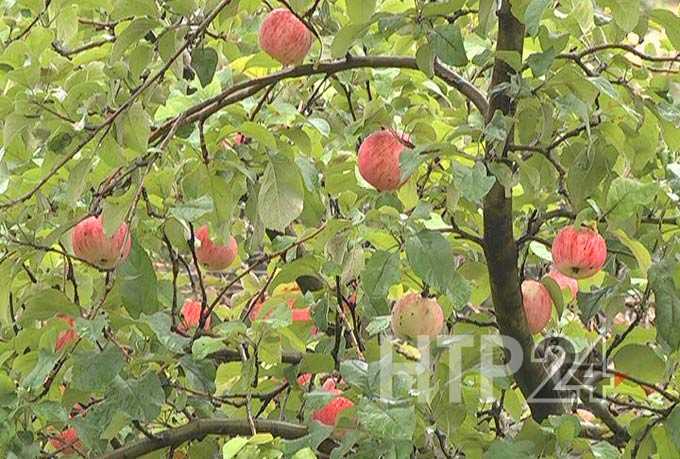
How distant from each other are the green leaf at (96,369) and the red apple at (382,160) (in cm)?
37

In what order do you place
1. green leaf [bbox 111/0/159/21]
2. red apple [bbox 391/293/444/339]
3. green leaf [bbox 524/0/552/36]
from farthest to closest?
red apple [bbox 391/293/444/339] → green leaf [bbox 111/0/159/21] → green leaf [bbox 524/0/552/36]

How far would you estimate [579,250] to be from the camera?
1291 mm

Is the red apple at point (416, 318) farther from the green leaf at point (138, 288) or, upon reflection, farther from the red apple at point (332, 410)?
the green leaf at point (138, 288)

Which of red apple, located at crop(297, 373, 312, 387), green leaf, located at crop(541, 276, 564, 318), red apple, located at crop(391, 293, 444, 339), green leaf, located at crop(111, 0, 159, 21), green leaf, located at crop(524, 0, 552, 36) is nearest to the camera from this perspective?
green leaf, located at crop(524, 0, 552, 36)

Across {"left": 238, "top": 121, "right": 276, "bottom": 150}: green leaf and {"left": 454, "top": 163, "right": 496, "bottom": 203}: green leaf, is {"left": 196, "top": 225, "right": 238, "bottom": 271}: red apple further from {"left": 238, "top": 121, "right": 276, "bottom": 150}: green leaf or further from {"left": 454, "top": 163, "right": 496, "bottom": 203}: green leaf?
{"left": 454, "top": 163, "right": 496, "bottom": 203}: green leaf

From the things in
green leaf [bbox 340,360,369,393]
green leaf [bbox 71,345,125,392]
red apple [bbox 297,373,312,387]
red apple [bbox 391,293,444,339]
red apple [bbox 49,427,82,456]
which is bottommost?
red apple [bbox 49,427,82,456]

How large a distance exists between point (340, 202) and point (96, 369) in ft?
1.61

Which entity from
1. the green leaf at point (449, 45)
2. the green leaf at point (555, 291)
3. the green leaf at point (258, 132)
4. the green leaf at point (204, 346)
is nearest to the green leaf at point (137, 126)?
the green leaf at point (258, 132)

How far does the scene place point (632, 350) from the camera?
1.41m

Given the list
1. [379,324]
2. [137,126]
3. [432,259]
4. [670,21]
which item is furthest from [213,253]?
[670,21]

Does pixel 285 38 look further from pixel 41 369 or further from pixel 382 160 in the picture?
pixel 41 369

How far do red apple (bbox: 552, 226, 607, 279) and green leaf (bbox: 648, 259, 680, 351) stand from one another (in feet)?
0.25

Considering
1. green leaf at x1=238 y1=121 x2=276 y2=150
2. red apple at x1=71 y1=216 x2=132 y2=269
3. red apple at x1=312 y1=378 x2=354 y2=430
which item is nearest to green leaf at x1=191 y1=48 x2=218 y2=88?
green leaf at x1=238 y1=121 x2=276 y2=150

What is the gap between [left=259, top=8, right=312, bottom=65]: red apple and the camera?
135cm
